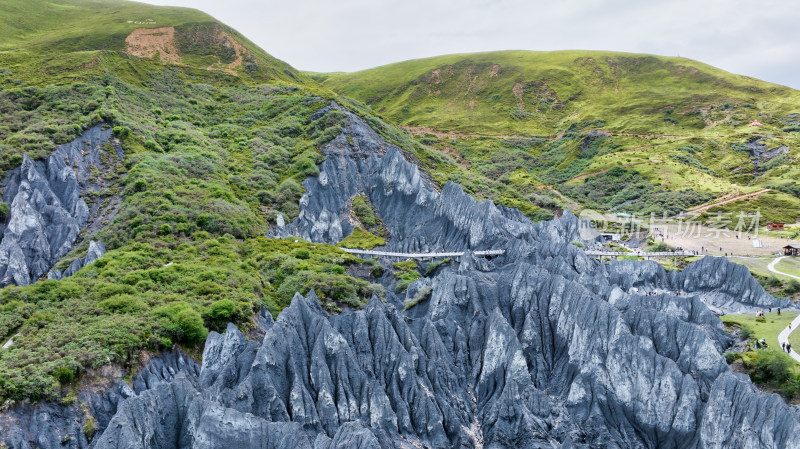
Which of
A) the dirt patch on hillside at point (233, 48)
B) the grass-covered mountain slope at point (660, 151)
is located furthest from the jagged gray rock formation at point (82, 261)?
the dirt patch on hillside at point (233, 48)

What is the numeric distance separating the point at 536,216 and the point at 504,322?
5957cm

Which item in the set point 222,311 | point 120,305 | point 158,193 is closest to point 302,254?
point 222,311

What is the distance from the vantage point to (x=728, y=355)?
141 ft

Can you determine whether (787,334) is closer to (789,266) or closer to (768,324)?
(768,324)

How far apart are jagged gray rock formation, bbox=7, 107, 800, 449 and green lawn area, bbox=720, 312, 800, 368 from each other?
3274 millimetres

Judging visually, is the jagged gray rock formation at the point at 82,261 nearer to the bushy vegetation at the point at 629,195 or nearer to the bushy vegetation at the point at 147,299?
the bushy vegetation at the point at 147,299

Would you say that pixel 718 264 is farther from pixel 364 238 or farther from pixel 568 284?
pixel 364 238

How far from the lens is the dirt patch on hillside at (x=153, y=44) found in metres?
141

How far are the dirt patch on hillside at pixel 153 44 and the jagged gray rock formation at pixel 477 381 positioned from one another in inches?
4728

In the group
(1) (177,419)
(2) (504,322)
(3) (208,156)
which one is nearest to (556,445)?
(2) (504,322)

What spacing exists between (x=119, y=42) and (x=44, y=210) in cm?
9043

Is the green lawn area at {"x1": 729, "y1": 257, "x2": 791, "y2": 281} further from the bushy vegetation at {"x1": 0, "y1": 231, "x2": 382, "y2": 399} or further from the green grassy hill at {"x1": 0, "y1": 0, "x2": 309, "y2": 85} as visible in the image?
the green grassy hill at {"x1": 0, "y1": 0, "x2": 309, "y2": 85}

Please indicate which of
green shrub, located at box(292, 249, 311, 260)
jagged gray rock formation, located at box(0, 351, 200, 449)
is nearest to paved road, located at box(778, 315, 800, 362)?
jagged gray rock formation, located at box(0, 351, 200, 449)

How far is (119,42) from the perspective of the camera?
141 metres
